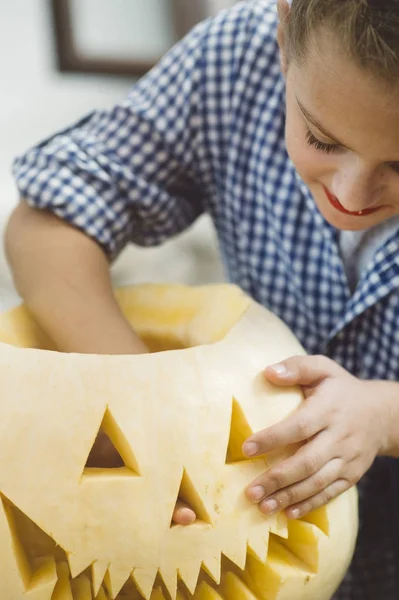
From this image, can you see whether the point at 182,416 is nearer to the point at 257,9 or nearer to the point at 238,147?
the point at 238,147

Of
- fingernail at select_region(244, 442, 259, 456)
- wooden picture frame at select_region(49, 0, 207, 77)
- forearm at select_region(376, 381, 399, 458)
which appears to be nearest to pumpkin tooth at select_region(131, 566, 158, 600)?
fingernail at select_region(244, 442, 259, 456)

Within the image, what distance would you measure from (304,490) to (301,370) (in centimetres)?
10

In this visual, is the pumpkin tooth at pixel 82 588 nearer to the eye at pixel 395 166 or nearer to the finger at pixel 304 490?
the finger at pixel 304 490

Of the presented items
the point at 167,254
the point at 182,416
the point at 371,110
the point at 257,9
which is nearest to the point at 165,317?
the point at 182,416

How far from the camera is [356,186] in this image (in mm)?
583

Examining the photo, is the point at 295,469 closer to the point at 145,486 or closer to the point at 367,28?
the point at 145,486

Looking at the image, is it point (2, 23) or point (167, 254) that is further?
point (2, 23)

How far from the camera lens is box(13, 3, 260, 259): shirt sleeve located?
788 mm

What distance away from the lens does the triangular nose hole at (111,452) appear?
1.76ft

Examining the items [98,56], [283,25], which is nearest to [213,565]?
[283,25]

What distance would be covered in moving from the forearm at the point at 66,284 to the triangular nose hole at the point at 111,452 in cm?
9

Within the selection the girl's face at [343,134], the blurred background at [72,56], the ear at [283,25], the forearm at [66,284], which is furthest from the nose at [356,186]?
the blurred background at [72,56]

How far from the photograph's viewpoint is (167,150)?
85 centimetres

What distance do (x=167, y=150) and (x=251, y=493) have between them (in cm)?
44
